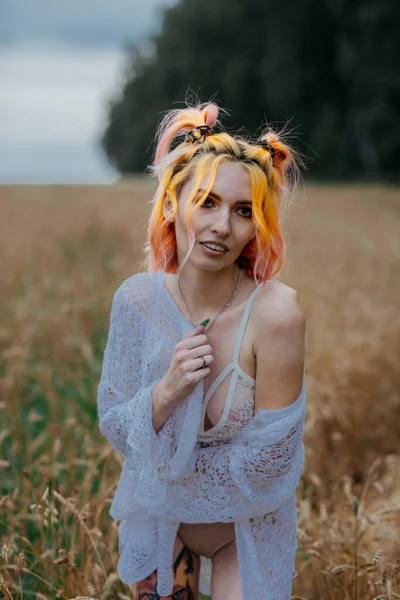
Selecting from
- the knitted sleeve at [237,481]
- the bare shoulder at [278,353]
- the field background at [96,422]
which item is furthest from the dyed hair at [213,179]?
the knitted sleeve at [237,481]

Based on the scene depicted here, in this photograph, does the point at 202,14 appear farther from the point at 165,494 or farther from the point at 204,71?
the point at 165,494

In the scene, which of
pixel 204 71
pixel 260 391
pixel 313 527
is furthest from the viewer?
pixel 204 71

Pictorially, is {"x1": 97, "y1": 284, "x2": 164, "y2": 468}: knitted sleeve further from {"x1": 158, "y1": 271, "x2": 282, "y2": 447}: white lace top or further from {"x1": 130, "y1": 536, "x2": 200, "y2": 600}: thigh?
{"x1": 130, "y1": 536, "x2": 200, "y2": 600}: thigh

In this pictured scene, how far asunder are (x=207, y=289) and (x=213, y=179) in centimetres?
28

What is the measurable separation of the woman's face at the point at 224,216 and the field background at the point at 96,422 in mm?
361

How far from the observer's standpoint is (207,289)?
1807mm

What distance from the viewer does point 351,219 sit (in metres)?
12.6

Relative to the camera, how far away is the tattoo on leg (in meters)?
1.97

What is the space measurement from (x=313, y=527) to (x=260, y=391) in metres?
1.16

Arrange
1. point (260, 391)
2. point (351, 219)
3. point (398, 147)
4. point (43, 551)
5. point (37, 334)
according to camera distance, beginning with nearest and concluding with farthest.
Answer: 1. point (260, 391)
2. point (43, 551)
3. point (37, 334)
4. point (351, 219)
5. point (398, 147)

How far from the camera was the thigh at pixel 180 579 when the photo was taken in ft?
6.48

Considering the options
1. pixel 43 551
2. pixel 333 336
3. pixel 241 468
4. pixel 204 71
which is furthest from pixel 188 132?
pixel 204 71

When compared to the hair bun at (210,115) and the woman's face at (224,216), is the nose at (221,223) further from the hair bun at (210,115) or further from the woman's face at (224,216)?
the hair bun at (210,115)

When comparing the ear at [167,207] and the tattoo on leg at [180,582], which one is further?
the tattoo on leg at [180,582]
